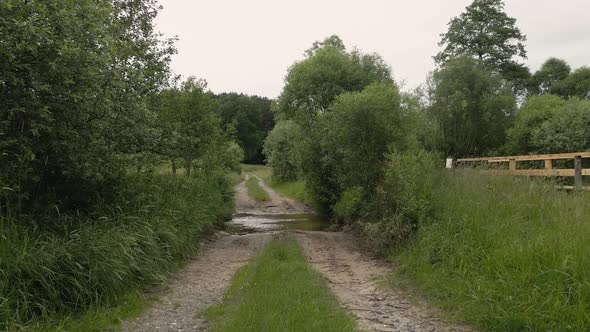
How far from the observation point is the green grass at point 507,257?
5625mm

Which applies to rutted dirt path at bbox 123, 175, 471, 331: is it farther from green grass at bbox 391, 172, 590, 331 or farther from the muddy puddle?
the muddy puddle

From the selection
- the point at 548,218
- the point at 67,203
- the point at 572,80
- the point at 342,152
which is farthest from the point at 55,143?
the point at 572,80

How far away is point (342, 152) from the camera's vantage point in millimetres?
16031

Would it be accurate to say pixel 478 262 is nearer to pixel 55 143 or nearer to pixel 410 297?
pixel 410 297

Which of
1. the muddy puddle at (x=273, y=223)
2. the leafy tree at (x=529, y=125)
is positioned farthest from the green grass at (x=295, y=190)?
the leafy tree at (x=529, y=125)

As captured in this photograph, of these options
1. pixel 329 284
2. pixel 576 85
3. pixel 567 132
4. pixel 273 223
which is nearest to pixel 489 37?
pixel 576 85

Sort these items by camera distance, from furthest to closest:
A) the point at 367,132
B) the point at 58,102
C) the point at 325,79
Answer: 1. the point at 325,79
2. the point at 367,132
3. the point at 58,102

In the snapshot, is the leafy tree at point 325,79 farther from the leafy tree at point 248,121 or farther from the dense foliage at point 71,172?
the leafy tree at point 248,121

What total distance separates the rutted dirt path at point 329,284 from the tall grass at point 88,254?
0.69 m

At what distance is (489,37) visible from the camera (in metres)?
48.3

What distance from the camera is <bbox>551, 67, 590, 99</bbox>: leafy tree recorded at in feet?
177

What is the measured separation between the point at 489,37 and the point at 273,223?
38.6 m

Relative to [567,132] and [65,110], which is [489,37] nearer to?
[567,132]

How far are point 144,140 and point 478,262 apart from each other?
7.59 m
